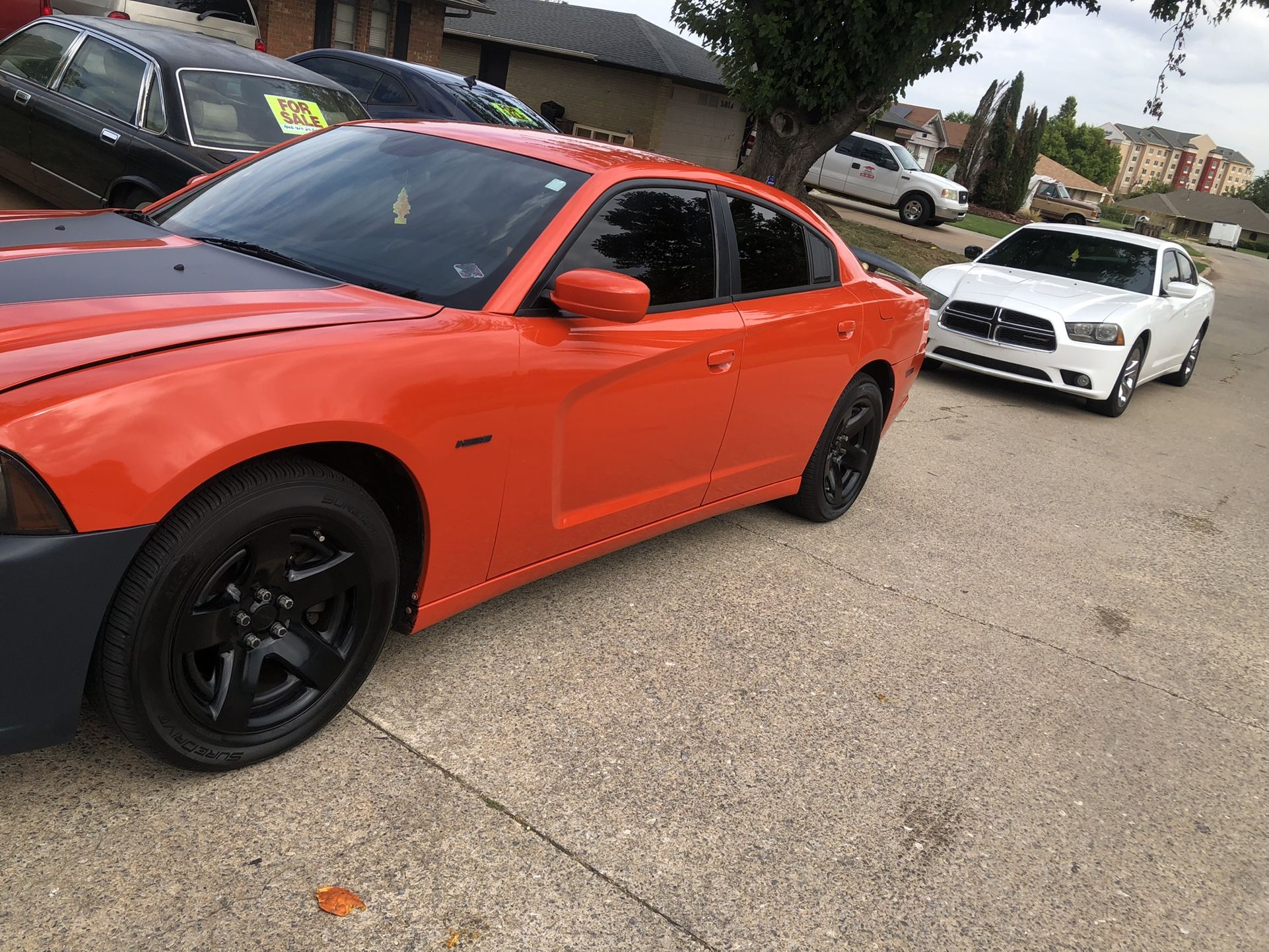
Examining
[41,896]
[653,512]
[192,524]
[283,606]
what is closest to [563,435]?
[653,512]

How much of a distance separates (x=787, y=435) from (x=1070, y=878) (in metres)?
2.24

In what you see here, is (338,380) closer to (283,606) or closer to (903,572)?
(283,606)

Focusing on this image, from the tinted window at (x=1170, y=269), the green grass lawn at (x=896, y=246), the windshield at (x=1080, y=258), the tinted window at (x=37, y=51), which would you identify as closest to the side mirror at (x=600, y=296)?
the tinted window at (x=37, y=51)

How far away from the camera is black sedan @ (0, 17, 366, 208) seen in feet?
22.3

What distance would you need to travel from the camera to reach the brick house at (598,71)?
2975 cm

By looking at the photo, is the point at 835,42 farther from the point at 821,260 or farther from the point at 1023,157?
the point at 1023,157

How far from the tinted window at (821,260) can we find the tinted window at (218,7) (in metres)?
12.9

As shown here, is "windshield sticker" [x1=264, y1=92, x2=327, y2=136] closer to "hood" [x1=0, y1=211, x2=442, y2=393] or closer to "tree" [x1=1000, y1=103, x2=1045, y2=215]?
"hood" [x1=0, y1=211, x2=442, y2=393]

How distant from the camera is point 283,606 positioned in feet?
8.84

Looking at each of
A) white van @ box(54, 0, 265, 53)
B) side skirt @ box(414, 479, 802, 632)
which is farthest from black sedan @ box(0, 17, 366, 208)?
white van @ box(54, 0, 265, 53)

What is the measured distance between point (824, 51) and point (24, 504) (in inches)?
550

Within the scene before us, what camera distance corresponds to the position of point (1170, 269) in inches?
421

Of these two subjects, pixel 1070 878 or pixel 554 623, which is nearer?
pixel 1070 878

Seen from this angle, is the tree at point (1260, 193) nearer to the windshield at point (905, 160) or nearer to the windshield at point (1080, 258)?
the windshield at point (905, 160)
